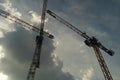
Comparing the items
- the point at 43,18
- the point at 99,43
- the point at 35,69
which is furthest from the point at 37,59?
the point at 99,43

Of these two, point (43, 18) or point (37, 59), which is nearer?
point (37, 59)

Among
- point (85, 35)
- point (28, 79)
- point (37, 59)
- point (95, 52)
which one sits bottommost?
point (28, 79)

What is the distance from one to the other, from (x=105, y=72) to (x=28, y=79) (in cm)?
3773

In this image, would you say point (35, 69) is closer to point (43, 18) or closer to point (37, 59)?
point (37, 59)

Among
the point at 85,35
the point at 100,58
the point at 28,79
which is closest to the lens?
the point at 28,79

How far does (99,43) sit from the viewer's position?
136 m

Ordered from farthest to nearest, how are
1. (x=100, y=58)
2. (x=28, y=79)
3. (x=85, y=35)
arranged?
(x=85, y=35) → (x=100, y=58) → (x=28, y=79)

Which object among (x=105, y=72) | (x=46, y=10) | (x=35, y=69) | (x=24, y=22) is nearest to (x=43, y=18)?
(x=46, y=10)

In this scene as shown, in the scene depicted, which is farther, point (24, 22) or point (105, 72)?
point (24, 22)

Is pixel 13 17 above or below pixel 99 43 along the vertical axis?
above

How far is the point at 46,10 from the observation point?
14000cm

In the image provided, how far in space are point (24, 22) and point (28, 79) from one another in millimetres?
42686

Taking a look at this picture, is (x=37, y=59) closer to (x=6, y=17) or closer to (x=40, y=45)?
(x=40, y=45)

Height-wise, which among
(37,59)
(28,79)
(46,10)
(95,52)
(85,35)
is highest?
(46,10)
